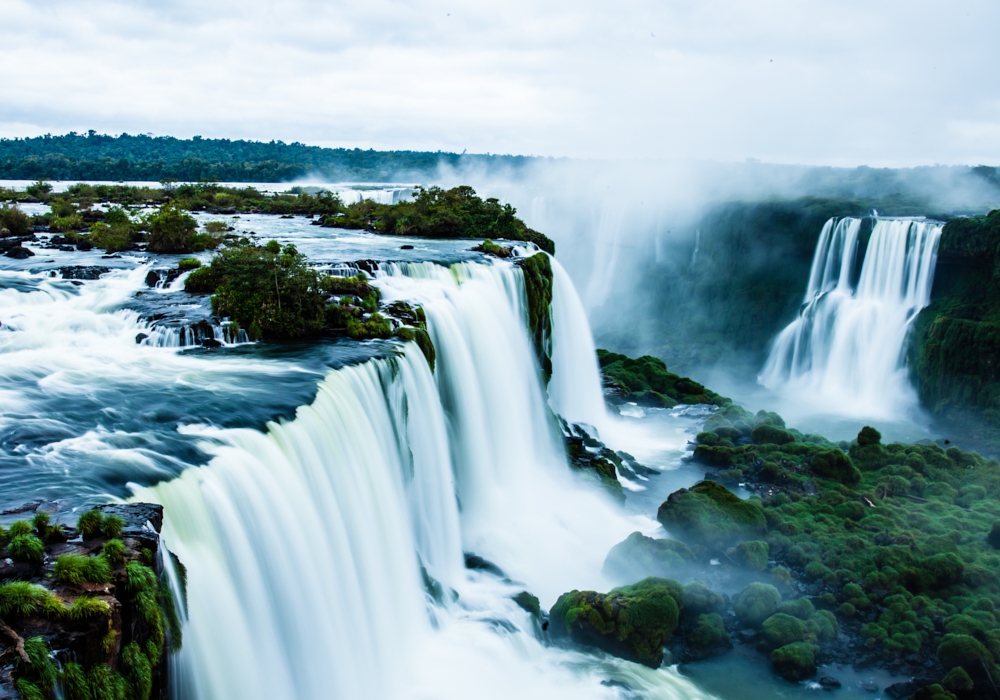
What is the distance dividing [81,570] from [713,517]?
1702 centimetres

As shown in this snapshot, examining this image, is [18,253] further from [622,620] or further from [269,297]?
[622,620]

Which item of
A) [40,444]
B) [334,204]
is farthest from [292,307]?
[334,204]

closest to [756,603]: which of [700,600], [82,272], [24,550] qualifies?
[700,600]

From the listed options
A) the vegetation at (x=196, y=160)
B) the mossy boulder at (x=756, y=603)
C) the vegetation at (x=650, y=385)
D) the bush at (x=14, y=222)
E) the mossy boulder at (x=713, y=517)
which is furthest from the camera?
the vegetation at (x=196, y=160)

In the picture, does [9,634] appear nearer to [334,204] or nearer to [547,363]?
[547,363]

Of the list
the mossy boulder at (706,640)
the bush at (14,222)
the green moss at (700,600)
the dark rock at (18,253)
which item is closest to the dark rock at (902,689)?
the mossy boulder at (706,640)

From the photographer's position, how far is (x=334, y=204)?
52.6 metres

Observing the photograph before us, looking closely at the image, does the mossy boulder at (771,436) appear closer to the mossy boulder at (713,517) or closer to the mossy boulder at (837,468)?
the mossy boulder at (837,468)

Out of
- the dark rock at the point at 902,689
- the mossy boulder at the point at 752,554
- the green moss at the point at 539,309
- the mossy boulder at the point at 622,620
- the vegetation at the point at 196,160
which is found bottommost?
the dark rock at the point at 902,689

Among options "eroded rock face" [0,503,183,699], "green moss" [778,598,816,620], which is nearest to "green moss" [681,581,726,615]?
"green moss" [778,598,816,620]

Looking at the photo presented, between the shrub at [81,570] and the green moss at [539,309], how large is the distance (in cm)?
2210

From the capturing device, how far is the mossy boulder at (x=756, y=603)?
1722 cm

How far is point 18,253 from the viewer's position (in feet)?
85.2

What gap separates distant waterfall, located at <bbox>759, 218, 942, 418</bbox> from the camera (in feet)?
134
